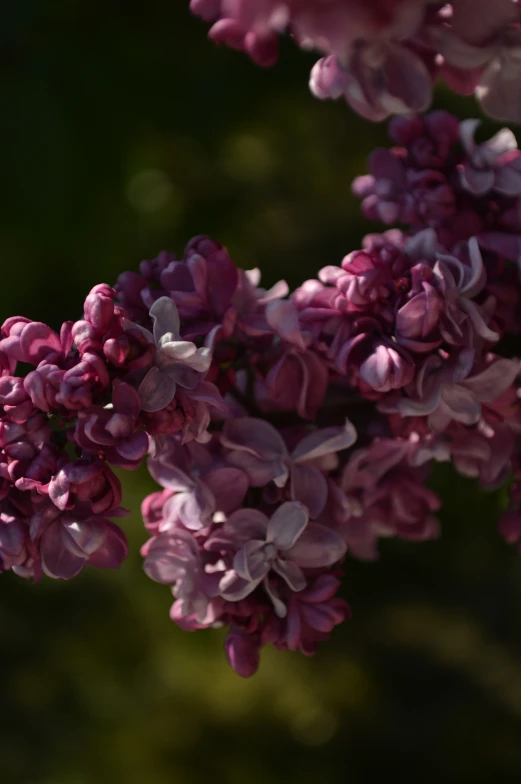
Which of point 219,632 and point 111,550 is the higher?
point 111,550

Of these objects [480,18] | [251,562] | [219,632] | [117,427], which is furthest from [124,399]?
[219,632]

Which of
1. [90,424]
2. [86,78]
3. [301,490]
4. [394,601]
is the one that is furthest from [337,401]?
[394,601]

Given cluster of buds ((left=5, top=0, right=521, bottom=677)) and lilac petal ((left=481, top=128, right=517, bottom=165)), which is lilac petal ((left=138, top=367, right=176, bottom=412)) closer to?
cluster of buds ((left=5, top=0, right=521, bottom=677))

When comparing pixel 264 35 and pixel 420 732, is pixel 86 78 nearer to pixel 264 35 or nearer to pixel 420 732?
pixel 264 35

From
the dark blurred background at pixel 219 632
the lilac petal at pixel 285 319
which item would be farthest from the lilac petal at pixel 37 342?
the dark blurred background at pixel 219 632

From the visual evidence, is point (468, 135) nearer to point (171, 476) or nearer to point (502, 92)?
point (502, 92)

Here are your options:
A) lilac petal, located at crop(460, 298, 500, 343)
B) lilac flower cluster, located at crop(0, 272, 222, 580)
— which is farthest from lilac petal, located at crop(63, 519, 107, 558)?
lilac petal, located at crop(460, 298, 500, 343)

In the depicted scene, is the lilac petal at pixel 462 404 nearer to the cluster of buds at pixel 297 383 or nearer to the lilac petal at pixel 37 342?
the cluster of buds at pixel 297 383
